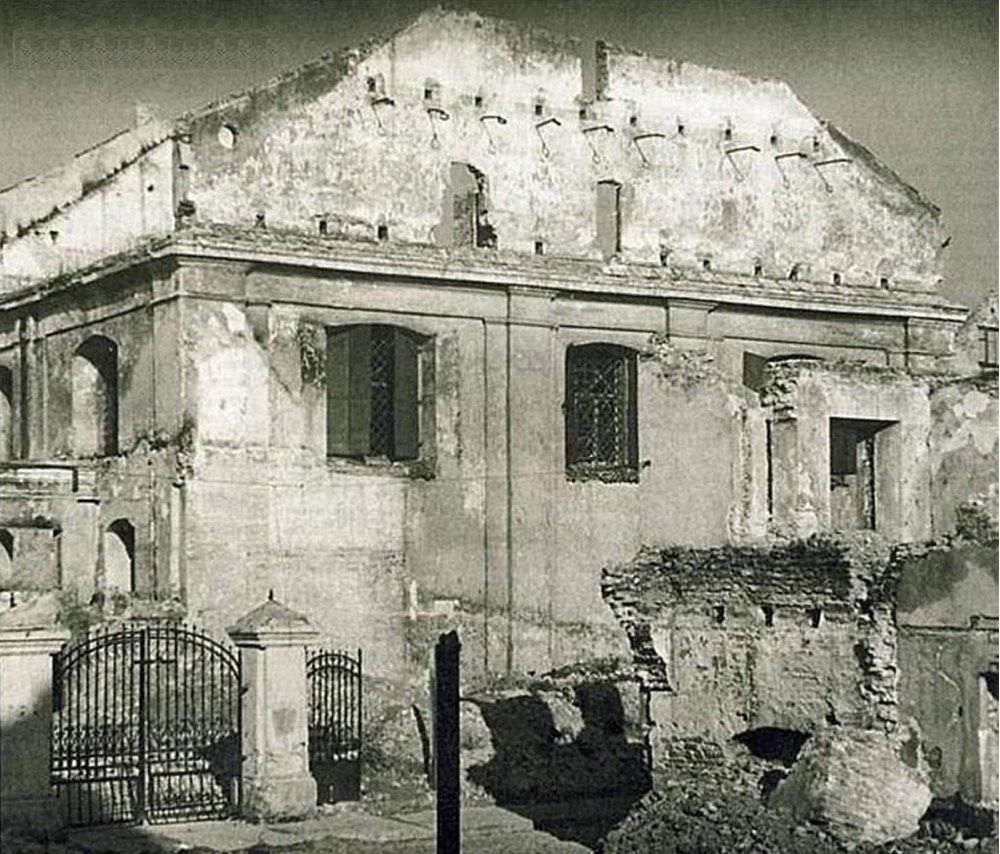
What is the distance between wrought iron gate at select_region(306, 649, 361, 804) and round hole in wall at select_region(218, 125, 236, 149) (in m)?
4.73

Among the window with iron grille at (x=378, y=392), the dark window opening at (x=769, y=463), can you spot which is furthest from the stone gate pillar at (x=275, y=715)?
the window with iron grille at (x=378, y=392)

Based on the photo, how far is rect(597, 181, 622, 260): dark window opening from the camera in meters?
19.9

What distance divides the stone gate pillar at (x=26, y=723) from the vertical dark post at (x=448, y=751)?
2.58 m

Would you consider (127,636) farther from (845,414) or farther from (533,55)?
(533,55)

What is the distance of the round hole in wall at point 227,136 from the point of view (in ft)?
57.8

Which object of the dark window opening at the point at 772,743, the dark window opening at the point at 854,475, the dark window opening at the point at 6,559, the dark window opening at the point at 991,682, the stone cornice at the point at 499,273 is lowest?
the dark window opening at the point at 772,743

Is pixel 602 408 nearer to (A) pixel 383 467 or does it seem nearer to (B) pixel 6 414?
(A) pixel 383 467

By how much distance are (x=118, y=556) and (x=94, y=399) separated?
74.2 inches

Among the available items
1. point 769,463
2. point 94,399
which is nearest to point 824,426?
point 769,463

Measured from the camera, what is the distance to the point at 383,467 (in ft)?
60.1

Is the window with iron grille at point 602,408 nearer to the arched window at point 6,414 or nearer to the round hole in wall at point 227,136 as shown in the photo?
the round hole in wall at point 227,136

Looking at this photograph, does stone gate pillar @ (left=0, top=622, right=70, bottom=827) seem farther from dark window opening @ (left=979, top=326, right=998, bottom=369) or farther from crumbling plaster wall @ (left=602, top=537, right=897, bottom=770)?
dark window opening @ (left=979, top=326, right=998, bottom=369)

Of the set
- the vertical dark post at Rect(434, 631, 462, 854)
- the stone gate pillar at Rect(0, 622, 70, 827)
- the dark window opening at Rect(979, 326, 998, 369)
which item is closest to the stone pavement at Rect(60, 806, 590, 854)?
the stone gate pillar at Rect(0, 622, 70, 827)

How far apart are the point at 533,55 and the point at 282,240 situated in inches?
134
